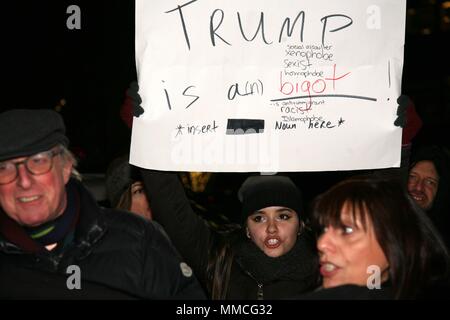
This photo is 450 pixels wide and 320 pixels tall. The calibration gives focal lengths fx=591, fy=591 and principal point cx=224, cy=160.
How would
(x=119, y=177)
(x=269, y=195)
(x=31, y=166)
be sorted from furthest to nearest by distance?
(x=119, y=177) → (x=269, y=195) → (x=31, y=166)

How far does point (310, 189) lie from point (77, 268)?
13241mm

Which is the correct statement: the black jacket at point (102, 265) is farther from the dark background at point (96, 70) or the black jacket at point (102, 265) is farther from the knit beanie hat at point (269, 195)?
the dark background at point (96, 70)

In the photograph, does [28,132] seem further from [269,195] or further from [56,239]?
[269,195]

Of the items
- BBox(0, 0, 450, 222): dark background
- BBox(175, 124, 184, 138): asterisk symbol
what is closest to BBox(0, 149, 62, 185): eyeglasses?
BBox(175, 124, 184, 138): asterisk symbol

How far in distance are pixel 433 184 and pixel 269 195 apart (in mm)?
1146

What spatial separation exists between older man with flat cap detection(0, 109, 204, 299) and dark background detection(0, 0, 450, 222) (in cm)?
579

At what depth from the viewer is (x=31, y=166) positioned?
2.20 metres

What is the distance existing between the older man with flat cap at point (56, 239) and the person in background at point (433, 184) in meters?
1.71

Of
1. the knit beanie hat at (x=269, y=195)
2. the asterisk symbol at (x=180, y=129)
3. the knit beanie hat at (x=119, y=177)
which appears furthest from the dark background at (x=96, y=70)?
the asterisk symbol at (x=180, y=129)

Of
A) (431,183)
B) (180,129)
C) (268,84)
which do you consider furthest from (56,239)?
(431,183)

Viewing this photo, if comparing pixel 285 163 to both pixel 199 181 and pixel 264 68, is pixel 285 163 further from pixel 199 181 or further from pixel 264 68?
pixel 199 181

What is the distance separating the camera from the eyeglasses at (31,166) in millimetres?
2176

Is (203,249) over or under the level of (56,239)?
under

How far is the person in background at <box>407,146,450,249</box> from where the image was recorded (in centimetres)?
344
